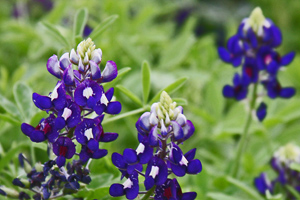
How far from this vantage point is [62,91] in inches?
36.4

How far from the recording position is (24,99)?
131 centimetres

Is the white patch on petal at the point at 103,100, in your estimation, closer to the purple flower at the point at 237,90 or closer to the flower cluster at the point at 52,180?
the flower cluster at the point at 52,180

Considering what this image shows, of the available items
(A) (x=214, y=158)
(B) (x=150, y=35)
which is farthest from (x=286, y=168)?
(B) (x=150, y=35)

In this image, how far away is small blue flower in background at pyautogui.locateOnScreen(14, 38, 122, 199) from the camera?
92 centimetres

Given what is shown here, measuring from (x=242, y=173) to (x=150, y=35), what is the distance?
0.93 m

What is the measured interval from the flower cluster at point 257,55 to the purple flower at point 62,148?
884mm

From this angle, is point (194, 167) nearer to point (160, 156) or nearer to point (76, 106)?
point (160, 156)

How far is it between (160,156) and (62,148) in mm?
219

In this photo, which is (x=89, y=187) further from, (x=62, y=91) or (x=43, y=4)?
(x=43, y=4)

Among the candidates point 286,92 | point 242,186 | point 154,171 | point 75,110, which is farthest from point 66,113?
point 286,92

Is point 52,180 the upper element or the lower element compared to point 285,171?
lower

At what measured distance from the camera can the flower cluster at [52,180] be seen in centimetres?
98

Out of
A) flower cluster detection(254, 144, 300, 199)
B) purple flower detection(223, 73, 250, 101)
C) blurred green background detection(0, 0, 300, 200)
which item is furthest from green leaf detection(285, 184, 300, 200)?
purple flower detection(223, 73, 250, 101)

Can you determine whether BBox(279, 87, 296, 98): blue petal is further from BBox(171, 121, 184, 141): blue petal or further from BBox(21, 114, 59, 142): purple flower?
BBox(21, 114, 59, 142): purple flower
